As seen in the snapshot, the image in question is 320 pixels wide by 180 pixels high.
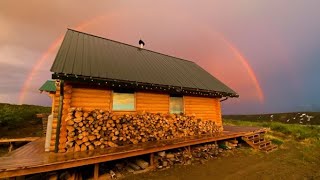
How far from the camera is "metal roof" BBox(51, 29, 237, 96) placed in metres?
9.33

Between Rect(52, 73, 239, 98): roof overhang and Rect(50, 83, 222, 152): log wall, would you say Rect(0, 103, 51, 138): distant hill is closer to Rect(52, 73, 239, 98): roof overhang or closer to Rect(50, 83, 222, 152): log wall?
Rect(50, 83, 222, 152): log wall

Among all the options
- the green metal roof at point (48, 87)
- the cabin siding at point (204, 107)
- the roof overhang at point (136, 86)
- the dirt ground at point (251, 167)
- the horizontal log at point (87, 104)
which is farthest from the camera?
the green metal roof at point (48, 87)

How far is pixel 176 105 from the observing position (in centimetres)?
1256

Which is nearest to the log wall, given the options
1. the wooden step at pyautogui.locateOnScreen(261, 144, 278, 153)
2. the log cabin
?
the log cabin

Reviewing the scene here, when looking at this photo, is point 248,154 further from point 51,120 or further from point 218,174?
point 51,120

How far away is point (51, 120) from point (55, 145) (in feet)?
3.40

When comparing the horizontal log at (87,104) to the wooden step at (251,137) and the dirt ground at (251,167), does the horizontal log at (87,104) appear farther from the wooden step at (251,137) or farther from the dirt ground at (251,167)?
the wooden step at (251,137)

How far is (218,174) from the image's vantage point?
871 centimetres

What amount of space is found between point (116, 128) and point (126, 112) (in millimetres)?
→ 1314

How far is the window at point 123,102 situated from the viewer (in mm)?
9953

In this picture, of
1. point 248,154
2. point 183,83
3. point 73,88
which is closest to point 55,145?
point 73,88

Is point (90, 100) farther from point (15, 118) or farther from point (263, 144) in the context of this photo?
point (15, 118)

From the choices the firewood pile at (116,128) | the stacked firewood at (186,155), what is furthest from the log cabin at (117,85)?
the stacked firewood at (186,155)

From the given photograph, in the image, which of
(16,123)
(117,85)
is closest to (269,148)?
(117,85)
